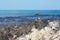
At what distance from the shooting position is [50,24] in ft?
3.21

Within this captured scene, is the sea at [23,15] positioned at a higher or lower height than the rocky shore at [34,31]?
higher

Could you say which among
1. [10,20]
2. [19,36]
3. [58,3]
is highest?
[58,3]

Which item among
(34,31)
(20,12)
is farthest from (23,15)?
(34,31)

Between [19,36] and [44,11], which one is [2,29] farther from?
[44,11]

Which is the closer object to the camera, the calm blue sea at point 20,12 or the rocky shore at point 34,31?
the rocky shore at point 34,31

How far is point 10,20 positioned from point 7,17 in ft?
0.12

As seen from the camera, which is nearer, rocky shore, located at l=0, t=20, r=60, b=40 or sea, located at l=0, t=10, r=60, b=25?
rocky shore, located at l=0, t=20, r=60, b=40

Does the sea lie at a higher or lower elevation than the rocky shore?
higher

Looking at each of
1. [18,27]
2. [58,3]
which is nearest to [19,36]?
[18,27]

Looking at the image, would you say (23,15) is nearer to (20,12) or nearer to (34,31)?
(20,12)

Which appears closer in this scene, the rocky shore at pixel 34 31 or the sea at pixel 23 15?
the rocky shore at pixel 34 31

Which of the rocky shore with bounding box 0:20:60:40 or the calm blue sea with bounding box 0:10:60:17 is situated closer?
the rocky shore with bounding box 0:20:60:40

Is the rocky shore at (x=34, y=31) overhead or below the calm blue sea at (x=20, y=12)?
below

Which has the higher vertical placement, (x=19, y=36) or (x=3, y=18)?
(x=3, y=18)
